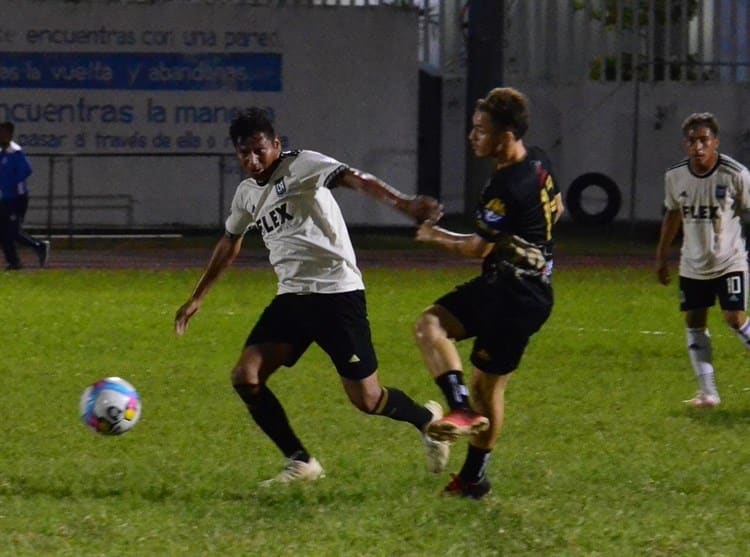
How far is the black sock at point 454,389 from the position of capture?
7.27 m

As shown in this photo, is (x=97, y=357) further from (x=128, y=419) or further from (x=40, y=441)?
(x=128, y=419)

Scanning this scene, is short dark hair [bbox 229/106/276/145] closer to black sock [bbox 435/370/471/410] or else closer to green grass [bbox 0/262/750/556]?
black sock [bbox 435/370/471/410]

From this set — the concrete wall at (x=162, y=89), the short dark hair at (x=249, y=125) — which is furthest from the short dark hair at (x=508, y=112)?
the concrete wall at (x=162, y=89)

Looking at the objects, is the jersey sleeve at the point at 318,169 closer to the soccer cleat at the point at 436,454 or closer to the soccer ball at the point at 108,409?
the soccer cleat at the point at 436,454

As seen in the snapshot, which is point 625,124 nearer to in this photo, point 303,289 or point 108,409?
point 303,289

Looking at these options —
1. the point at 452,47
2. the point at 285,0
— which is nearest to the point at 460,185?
the point at 452,47

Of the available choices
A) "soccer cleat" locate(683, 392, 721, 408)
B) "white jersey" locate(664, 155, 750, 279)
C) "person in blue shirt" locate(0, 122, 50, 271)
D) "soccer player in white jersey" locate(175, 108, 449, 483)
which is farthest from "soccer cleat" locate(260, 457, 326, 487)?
"person in blue shirt" locate(0, 122, 50, 271)

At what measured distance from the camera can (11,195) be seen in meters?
20.7

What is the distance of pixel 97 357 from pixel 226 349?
1164 mm

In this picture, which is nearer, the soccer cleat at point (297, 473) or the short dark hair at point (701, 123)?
the soccer cleat at point (297, 473)

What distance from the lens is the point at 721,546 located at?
21.8 feet

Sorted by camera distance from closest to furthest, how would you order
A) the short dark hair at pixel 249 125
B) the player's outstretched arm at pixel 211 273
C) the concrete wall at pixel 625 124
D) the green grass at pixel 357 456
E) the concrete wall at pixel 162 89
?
1. the green grass at pixel 357 456
2. the short dark hair at pixel 249 125
3. the player's outstretched arm at pixel 211 273
4. the concrete wall at pixel 162 89
5. the concrete wall at pixel 625 124

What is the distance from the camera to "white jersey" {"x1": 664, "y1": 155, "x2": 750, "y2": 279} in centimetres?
1045

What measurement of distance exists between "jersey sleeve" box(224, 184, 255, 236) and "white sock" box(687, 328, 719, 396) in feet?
13.0
